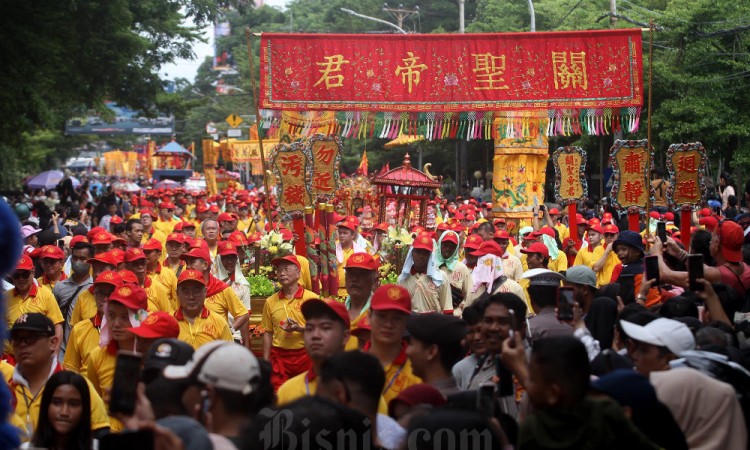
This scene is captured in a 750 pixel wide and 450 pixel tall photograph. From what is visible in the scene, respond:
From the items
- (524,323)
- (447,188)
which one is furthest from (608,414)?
(447,188)

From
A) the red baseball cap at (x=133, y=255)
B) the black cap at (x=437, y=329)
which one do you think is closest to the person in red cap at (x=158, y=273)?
the red baseball cap at (x=133, y=255)

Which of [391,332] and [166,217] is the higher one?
[391,332]

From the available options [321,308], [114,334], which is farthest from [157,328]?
[321,308]

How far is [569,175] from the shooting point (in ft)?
52.5

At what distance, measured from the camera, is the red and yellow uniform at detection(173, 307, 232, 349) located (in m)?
8.32

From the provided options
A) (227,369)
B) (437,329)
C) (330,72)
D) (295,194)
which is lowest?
(437,329)

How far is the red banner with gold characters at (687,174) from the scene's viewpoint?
1358cm

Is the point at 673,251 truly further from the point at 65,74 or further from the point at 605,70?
the point at 65,74

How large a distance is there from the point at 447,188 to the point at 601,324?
3482cm

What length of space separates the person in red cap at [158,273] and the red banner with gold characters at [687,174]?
6453 mm

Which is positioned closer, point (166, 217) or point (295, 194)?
point (295, 194)

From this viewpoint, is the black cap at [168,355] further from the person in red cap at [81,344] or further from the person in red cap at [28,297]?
the person in red cap at [28,297]

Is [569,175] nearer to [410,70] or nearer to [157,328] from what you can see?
[410,70]

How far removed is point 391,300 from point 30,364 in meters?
2.20
